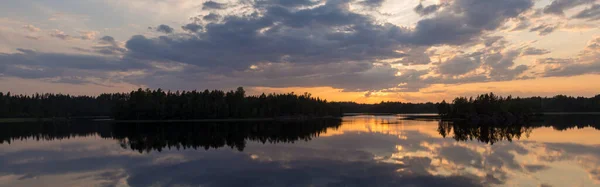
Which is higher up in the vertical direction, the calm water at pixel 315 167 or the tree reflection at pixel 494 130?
the tree reflection at pixel 494 130

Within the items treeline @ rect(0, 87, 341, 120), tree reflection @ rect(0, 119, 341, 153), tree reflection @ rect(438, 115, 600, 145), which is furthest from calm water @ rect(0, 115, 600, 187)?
treeline @ rect(0, 87, 341, 120)

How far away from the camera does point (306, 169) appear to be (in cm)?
2616

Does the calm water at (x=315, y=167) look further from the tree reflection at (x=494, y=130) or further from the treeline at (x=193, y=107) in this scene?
the treeline at (x=193, y=107)

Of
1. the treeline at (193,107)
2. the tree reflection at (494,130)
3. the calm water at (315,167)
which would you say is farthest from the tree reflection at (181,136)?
the treeline at (193,107)

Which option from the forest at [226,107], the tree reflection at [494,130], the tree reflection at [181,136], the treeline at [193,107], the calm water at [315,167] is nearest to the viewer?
the calm water at [315,167]

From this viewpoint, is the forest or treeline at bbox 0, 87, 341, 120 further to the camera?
treeline at bbox 0, 87, 341, 120

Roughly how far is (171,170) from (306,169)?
9434mm

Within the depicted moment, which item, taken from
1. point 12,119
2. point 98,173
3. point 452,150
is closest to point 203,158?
point 98,173

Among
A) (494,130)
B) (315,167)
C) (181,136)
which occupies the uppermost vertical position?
(494,130)

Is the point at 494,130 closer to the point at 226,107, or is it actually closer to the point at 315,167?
the point at 315,167

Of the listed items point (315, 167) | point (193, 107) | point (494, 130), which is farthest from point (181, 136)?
point (193, 107)

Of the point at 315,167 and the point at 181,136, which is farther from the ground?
the point at 315,167

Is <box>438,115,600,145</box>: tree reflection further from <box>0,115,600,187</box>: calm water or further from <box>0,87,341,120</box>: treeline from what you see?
<box>0,87,341,120</box>: treeline

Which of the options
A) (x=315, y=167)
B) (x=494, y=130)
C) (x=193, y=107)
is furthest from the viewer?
(x=193, y=107)
